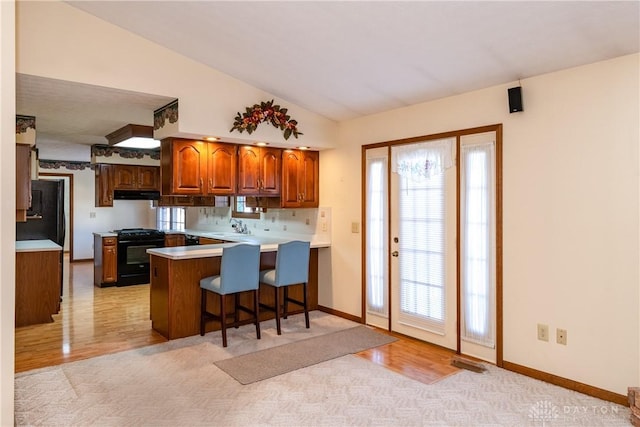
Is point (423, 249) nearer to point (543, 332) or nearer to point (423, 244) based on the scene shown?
point (423, 244)

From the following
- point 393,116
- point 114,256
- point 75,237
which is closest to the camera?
point 393,116

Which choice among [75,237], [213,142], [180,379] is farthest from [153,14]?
[75,237]

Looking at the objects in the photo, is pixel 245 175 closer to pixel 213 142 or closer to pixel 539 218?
pixel 213 142

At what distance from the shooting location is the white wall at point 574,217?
2822mm

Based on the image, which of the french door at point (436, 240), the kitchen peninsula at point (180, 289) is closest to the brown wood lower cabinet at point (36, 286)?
the kitchen peninsula at point (180, 289)

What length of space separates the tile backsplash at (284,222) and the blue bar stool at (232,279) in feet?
4.28

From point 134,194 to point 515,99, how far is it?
21.9 ft

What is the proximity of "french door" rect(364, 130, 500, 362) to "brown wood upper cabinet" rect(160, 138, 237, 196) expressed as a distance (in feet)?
5.07

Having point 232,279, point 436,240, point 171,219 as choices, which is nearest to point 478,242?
point 436,240

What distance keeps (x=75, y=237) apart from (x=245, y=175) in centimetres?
695

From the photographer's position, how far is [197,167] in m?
4.39

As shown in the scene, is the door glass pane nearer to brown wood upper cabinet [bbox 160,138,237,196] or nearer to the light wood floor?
the light wood floor

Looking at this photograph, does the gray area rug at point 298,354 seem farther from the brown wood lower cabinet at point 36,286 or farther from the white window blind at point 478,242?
the brown wood lower cabinet at point 36,286

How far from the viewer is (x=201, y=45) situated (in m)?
3.57
